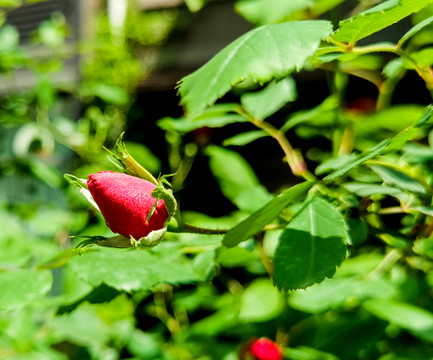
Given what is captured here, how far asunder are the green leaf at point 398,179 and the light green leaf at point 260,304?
0.52 m

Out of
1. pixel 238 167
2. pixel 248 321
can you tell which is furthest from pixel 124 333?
pixel 238 167

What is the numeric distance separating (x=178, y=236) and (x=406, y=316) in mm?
364

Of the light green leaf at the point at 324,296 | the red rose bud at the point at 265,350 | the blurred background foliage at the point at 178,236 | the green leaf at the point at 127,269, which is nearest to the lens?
the green leaf at the point at 127,269

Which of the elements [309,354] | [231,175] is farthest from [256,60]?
[231,175]

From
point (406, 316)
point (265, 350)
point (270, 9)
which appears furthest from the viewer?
point (265, 350)

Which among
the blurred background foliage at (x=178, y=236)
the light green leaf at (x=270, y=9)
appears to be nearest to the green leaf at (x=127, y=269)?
the blurred background foliage at (x=178, y=236)

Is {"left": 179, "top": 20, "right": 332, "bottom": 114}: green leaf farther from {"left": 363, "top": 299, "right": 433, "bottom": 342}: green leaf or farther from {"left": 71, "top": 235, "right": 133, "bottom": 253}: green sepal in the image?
{"left": 363, "top": 299, "right": 433, "bottom": 342}: green leaf

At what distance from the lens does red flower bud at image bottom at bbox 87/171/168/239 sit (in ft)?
1.34

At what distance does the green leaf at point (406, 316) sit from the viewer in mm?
733

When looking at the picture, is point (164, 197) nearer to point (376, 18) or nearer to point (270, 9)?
point (376, 18)

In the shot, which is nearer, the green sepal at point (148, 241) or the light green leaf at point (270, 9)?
the green sepal at point (148, 241)

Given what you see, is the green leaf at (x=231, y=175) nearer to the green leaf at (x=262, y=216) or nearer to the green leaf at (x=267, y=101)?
the green leaf at (x=267, y=101)

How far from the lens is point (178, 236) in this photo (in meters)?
0.78

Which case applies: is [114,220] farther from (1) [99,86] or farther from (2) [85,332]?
(1) [99,86]
